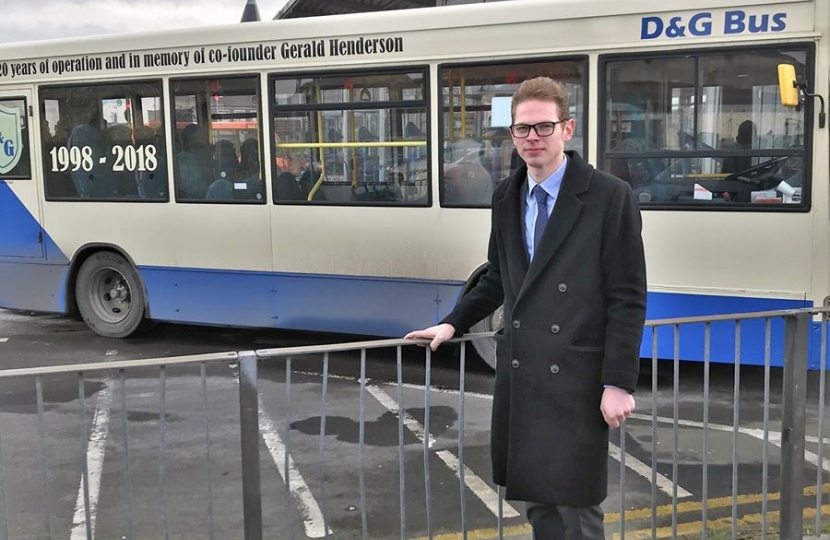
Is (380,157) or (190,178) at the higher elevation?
(380,157)

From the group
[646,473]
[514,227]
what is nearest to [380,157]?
[646,473]

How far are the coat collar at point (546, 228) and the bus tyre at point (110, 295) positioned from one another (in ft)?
20.4

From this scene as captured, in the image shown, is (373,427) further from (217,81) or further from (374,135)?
(217,81)

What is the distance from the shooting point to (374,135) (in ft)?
23.0

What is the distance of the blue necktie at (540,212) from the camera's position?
267 centimetres

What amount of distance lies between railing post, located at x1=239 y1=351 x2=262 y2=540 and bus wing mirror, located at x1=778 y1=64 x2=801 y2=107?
4431 millimetres

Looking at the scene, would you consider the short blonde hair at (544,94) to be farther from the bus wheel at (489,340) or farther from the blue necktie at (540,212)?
the bus wheel at (489,340)

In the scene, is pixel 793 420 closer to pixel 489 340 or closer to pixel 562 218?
pixel 562 218

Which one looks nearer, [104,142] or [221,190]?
[221,190]

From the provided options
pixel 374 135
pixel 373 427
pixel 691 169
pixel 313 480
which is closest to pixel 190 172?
pixel 374 135

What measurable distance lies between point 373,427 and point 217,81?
367 centimetres

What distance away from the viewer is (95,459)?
524 centimetres

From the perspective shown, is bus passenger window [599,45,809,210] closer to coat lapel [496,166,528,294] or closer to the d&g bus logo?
coat lapel [496,166,528,294]

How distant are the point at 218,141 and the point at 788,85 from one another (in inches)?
192
